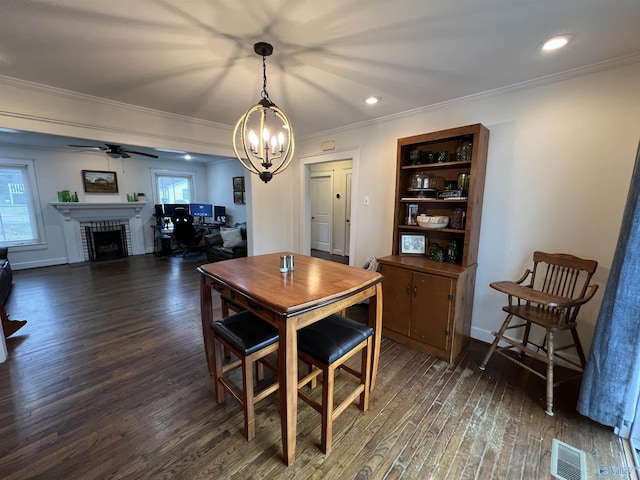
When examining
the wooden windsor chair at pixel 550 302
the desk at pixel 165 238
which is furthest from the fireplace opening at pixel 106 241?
the wooden windsor chair at pixel 550 302

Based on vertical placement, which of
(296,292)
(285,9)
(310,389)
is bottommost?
(310,389)

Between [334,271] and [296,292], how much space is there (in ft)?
1.57

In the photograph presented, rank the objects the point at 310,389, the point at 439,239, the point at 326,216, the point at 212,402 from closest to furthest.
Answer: the point at 212,402, the point at 310,389, the point at 439,239, the point at 326,216

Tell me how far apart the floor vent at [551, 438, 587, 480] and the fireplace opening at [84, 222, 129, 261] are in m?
7.73

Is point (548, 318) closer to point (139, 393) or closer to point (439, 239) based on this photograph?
point (439, 239)

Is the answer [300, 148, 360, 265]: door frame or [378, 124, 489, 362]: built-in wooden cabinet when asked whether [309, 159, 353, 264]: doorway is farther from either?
[378, 124, 489, 362]: built-in wooden cabinet

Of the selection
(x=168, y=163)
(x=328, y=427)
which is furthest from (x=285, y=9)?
(x=168, y=163)

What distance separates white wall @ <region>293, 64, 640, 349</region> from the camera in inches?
75.2

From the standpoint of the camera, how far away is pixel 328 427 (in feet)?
4.70

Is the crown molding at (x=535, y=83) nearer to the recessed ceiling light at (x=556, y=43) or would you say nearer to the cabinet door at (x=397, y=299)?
the recessed ceiling light at (x=556, y=43)

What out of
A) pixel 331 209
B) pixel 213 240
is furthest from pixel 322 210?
pixel 213 240

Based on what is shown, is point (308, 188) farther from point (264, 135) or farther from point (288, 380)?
point (288, 380)

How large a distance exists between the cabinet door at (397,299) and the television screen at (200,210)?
5768 mm

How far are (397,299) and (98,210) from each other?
6.76 m
